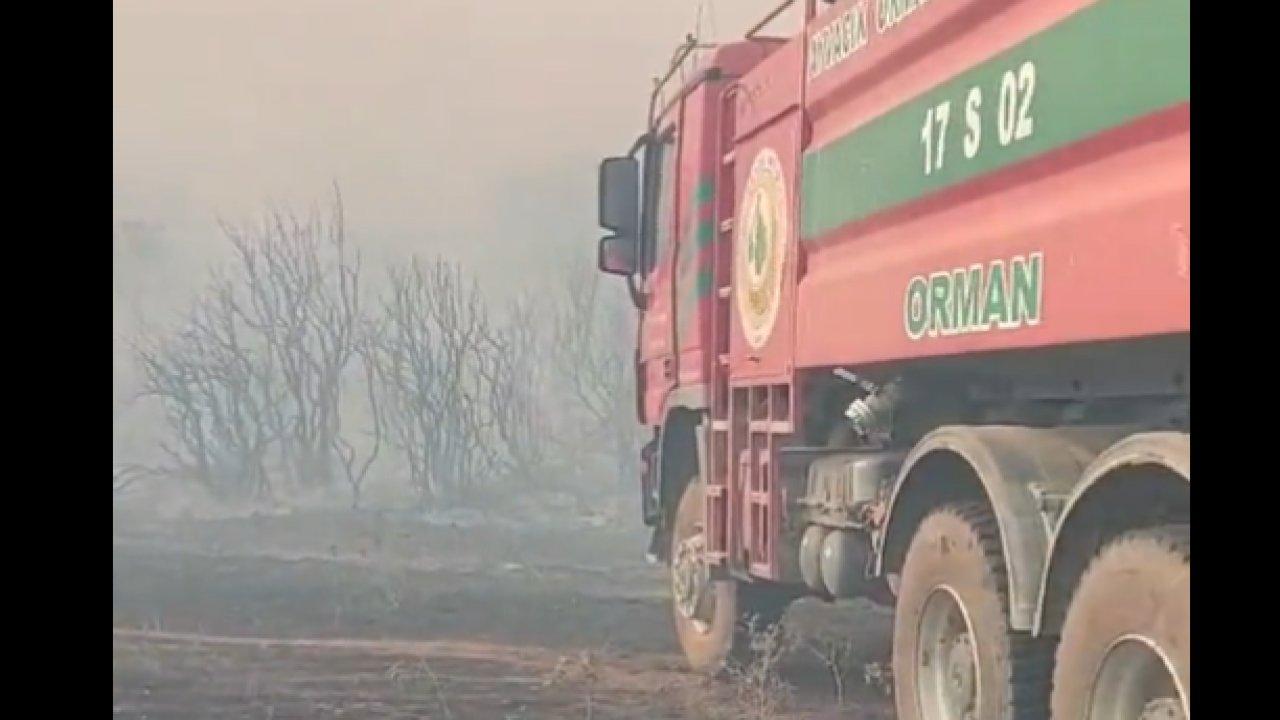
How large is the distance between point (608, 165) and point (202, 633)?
187 centimetres

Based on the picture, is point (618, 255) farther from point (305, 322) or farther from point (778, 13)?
point (305, 322)

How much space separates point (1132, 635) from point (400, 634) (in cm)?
248

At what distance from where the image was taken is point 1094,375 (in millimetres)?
3180

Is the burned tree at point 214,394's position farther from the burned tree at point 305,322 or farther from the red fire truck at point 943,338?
the red fire truck at point 943,338

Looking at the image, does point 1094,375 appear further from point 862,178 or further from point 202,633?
point 202,633

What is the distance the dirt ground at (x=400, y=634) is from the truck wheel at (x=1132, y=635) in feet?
4.04

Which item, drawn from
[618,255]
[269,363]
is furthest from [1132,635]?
[618,255]

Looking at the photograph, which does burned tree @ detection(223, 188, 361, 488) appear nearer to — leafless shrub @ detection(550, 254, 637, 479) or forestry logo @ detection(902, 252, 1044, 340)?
leafless shrub @ detection(550, 254, 637, 479)

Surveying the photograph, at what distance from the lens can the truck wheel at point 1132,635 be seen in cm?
261

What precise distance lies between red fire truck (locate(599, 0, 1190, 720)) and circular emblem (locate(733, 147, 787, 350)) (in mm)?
14

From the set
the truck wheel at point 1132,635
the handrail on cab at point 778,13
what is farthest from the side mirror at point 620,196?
the truck wheel at point 1132,635

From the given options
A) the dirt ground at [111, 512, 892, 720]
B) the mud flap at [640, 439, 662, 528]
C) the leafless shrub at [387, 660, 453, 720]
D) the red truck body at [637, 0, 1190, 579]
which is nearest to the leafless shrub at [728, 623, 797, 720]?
the dirt ground at [111, 512, 892, 720]

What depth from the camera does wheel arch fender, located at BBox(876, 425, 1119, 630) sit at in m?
3.12

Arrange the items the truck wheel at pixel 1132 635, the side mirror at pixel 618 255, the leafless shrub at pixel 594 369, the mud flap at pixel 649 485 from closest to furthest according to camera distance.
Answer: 1. the truck wheel at pixel 1132 635
2. the leafless shrub at pixel 594 369
3. the side mirror at pixel 618 255
4. the mud flap at pixel 649 485
